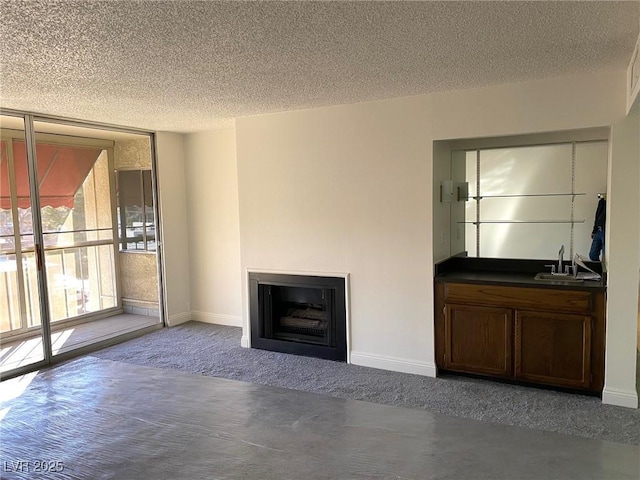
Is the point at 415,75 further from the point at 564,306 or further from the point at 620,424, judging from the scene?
the point at 620,424

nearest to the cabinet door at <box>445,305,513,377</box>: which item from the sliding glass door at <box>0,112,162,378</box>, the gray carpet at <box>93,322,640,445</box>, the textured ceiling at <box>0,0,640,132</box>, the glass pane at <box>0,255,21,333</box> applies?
the gray carpet at <box>93,322,640,445</box>

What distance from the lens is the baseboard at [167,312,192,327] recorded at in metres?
5.81

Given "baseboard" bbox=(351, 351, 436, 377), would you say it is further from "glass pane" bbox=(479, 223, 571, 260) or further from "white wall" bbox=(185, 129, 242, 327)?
"white wall" bbox=(185, 129, 242, 327)

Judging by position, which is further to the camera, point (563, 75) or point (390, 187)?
point (390, 187)

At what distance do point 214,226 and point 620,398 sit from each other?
442 cm

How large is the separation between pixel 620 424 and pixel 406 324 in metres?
1.66

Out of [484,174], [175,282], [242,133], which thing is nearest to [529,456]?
[484,174]

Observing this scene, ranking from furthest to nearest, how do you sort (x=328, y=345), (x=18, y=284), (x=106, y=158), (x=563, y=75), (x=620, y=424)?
(x=106, y=158) → (x=18, y=284) → (x=328, y=345) → (x=563, y=75) → (x=620, y=424)

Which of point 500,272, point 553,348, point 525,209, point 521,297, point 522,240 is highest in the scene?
point 525,209

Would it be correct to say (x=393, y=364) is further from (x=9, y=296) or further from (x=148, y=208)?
(x=9, y=296)

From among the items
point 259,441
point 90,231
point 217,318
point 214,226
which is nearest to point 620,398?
point 259,441

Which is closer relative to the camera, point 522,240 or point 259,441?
point 259,441

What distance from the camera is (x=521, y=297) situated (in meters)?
3.61

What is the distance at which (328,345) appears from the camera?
4.50 metres
